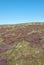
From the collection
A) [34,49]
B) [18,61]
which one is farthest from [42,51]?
[18,61]

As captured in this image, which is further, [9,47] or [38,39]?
[38,39]

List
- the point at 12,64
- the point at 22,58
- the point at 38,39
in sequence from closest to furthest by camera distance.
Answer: the point at 12,64 < the point at 22,58 < the point at 38,39

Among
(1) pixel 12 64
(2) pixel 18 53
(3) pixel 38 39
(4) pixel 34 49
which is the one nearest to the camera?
(1) pixel 12 64

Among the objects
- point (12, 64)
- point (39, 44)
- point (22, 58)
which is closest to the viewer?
point (12, 64)

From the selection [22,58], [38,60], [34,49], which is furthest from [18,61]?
[34,49]

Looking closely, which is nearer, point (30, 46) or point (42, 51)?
point (42, 51)

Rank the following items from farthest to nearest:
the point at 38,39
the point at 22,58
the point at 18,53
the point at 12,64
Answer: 1. the point at 38,39
2. the point at 18,53
3. the point at 22,58
4. the point at 12,64

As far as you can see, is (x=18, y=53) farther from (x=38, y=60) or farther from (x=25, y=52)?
(x=38, y=60)

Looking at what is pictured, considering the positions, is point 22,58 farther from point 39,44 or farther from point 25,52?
point 39,44
